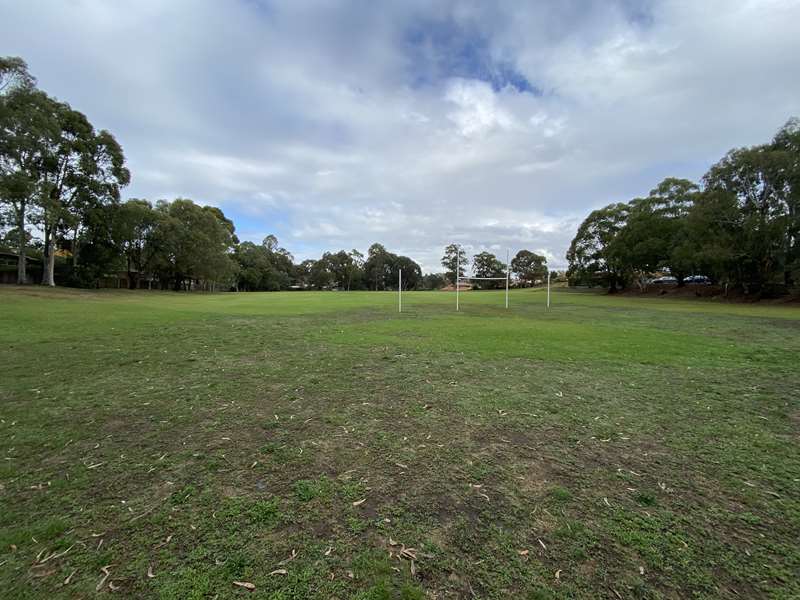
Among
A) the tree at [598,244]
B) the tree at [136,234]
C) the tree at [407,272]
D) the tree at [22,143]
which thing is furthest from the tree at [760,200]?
the tree at [407,272]

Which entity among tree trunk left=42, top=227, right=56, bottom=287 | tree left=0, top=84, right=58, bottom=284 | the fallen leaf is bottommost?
the fallen leaf

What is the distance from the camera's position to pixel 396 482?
297 centimetres

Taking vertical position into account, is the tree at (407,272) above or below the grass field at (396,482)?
above

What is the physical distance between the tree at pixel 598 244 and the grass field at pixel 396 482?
4337 centimetres

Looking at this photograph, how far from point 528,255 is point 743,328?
77.9 m

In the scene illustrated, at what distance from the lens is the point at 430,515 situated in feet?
8.42

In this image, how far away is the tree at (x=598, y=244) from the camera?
4469 cm

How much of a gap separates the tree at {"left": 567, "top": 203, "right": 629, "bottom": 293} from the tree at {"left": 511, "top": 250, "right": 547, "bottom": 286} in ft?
119

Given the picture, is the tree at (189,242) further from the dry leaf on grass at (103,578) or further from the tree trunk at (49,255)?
the dry leaf on grass at (103,578)

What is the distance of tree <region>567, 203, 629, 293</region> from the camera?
4469 centimetres

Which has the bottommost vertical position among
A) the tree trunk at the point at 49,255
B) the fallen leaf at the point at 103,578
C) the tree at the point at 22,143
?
the fallen leaf at the point at 103,578

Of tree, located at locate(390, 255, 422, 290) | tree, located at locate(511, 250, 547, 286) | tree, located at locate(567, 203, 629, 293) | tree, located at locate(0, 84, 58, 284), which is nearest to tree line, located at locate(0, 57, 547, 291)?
tree, located at locate(0, 84, 58, 284)

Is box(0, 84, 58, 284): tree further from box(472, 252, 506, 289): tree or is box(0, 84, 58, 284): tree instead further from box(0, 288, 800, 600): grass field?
box(472, 252, 506, 289): tree

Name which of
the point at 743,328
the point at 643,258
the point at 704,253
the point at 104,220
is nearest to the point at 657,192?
the point at 643,258
